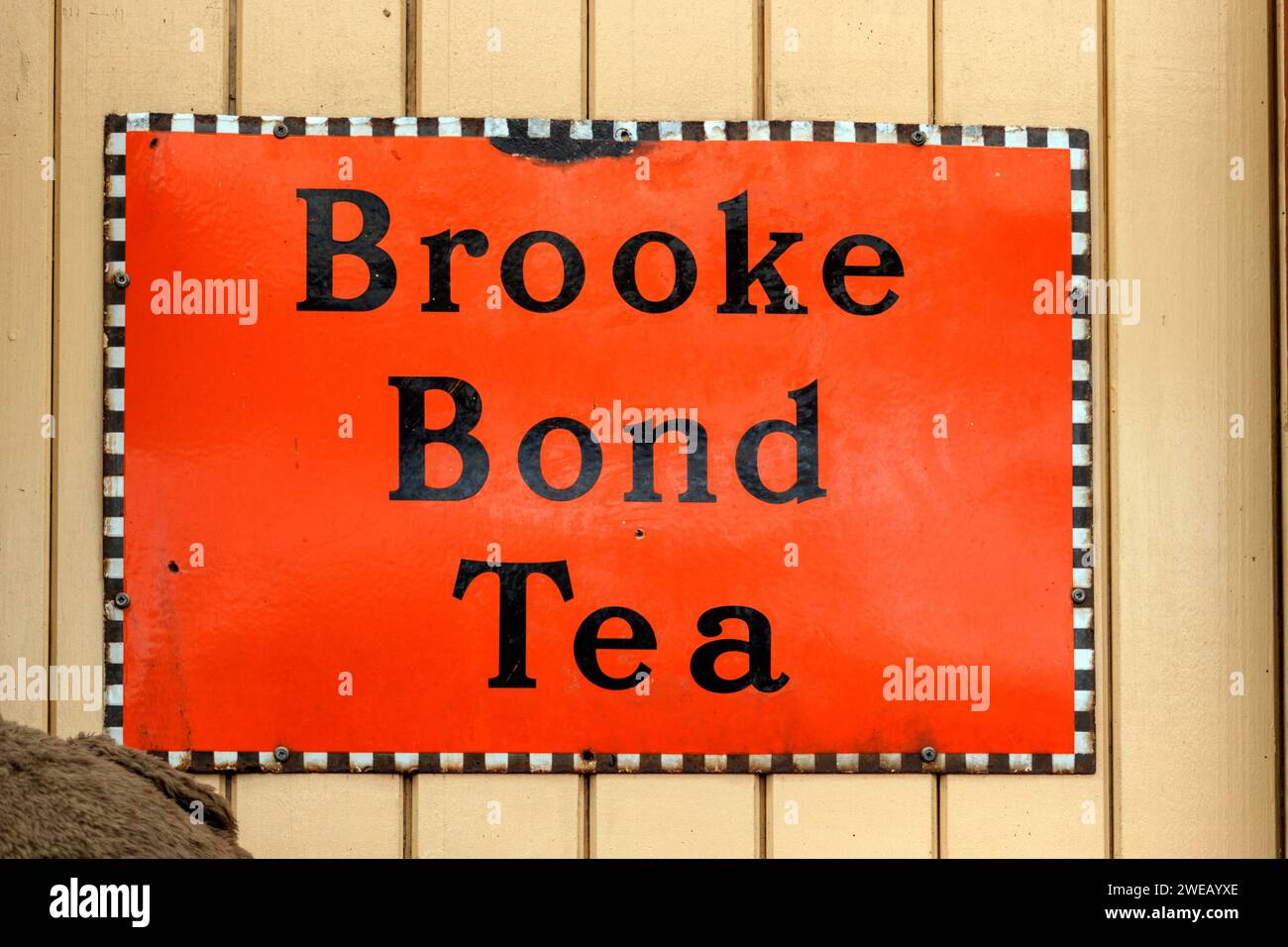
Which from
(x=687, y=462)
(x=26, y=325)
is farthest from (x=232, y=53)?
(x=687, y=462)

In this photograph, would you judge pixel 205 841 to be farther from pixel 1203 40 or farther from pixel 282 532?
pixel 1203 40

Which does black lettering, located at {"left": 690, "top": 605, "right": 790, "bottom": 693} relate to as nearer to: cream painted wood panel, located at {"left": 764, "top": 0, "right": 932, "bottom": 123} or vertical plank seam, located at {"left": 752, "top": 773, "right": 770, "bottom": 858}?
vertical plank seam, located at {"left": 752, "top": 773, "right": 770, "bottom": 858}

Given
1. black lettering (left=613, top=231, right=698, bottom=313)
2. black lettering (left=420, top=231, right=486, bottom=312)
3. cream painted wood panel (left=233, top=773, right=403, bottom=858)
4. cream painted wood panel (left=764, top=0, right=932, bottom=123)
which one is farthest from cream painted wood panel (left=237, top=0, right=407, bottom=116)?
cream painted wood panel (left=233, top=773, right=403, bottom=858)

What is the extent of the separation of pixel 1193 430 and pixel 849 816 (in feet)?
1.54

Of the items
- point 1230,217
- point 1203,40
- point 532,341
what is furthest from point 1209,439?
point 532,341

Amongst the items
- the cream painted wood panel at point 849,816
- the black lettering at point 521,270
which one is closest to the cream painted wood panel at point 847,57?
the black lettering at point 521,270

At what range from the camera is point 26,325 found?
39.3 inches

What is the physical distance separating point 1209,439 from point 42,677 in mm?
1060

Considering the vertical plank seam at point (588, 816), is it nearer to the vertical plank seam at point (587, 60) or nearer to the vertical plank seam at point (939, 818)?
the vertical plank seam at point (939, 818)

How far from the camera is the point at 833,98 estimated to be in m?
1.03

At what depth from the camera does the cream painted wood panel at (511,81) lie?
1.00 metres

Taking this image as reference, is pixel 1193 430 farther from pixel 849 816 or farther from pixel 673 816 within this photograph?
pixel 673 816

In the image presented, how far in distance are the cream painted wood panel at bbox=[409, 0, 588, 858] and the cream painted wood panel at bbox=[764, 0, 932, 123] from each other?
0.60 feet
